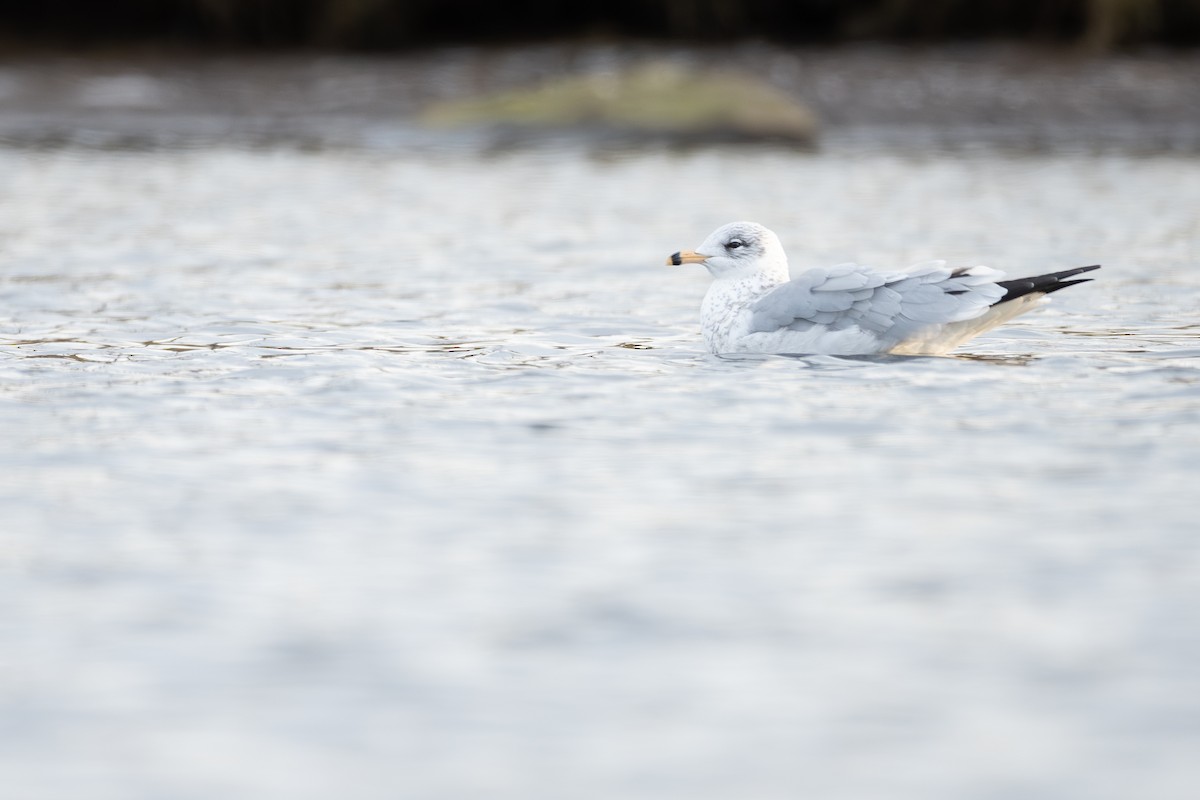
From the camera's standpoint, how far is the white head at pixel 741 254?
8797 mm

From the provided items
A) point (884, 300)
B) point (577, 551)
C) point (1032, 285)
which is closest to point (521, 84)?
point (884, 300)

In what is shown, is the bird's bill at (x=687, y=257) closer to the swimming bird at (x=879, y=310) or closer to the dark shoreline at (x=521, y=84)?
the swimming bird at (x=879, y=310)

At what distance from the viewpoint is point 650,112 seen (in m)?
21.5

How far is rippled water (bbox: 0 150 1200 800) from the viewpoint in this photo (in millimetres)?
3920

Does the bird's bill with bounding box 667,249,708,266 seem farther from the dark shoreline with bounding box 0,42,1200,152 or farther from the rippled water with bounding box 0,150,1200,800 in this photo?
the dark shoreline with bounding box 0,42,1200,152

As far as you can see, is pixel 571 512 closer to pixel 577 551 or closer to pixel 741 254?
pixel 577 551

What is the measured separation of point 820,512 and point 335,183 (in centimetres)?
1207

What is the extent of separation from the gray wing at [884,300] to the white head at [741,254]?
0.51 metres

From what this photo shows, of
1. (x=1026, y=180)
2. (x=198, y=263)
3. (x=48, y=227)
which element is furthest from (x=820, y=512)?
(x=1026, y=180)

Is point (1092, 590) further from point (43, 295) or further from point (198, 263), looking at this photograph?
point (198, 263)

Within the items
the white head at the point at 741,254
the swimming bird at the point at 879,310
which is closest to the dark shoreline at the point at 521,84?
the white head at the point at 741,254

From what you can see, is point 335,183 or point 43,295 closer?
point 43,295

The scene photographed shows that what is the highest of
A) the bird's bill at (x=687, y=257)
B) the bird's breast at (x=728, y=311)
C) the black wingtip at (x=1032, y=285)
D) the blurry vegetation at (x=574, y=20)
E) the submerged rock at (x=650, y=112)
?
the blurry vegetation at (x=574, y=20)

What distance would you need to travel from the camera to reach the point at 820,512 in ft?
18.5
